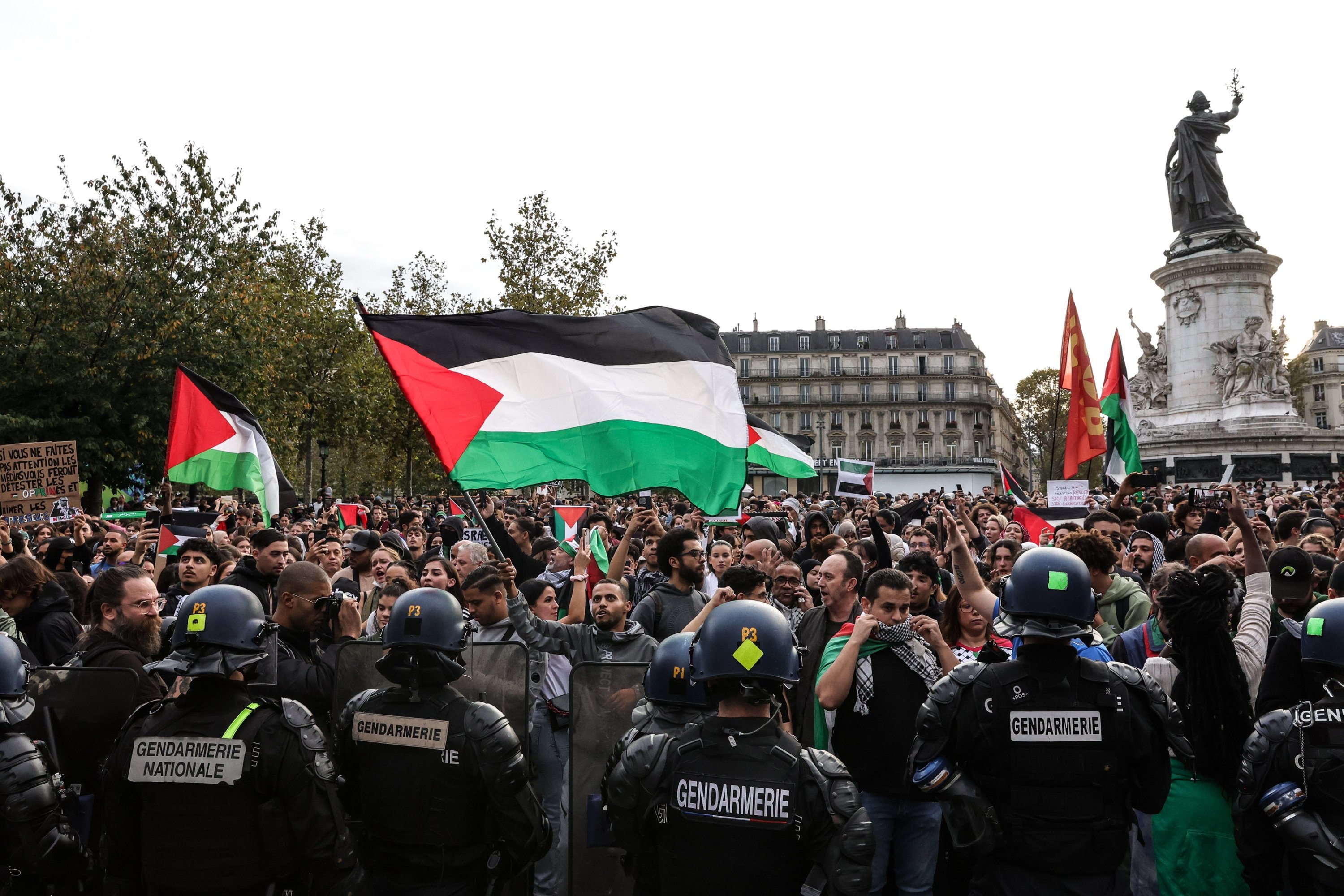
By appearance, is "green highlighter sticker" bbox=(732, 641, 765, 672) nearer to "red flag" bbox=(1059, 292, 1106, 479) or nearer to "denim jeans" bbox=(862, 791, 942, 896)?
"denim jeans" bbox=(862, 791, 942, 896)

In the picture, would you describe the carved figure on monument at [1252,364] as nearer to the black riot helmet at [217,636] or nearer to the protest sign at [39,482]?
the protest sign at [39,482]

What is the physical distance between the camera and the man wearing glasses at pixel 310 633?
4.47 meters

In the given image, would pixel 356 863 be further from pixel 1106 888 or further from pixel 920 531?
pixel 920 531

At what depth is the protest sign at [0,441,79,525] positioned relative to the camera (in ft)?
40.3

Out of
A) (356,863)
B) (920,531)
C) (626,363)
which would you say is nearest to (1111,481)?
(920,531)

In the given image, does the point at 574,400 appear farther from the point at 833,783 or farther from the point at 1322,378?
the point at 1322,378

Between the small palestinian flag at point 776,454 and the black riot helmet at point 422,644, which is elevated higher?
the small palestinian flag at point 776,454

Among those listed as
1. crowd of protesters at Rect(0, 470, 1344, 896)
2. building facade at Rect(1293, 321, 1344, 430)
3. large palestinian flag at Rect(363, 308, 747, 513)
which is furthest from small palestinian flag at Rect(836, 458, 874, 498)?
building facade at Rect(1293, 321, 1344, 430)

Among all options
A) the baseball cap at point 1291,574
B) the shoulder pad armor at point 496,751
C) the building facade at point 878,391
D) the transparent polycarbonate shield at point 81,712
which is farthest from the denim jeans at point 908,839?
the building facade at point 878,391

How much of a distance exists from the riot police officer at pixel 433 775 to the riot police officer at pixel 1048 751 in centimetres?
143

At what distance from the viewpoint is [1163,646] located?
4551 mm

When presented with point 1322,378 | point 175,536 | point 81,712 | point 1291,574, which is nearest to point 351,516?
point 175,536

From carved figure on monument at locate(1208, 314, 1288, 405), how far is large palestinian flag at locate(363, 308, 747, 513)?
109 ft

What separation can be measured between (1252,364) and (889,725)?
1391 inches
